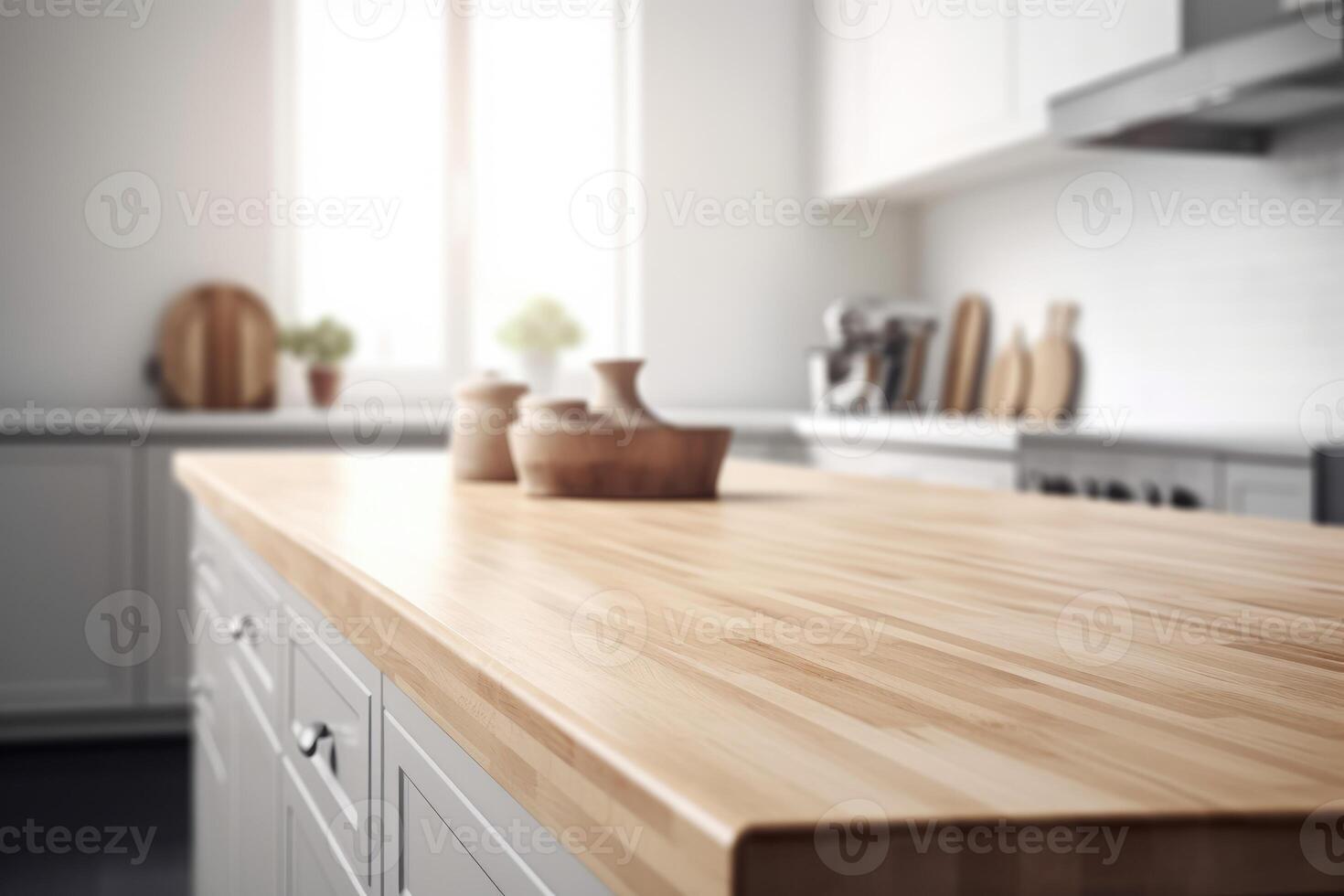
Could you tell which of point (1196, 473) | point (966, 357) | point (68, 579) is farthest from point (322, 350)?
point (1196, 473)

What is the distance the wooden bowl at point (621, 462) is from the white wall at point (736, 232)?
3067 mm

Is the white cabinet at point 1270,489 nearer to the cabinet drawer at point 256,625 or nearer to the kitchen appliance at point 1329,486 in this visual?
the kitchen appliance at point 1329,486

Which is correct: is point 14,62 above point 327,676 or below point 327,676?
above

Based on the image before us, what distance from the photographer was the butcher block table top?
1.07ft

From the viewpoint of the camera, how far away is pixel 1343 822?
334 millimetres

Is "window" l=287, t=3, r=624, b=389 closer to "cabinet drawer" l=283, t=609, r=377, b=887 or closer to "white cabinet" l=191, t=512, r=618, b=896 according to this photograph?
"white cabinet" l=191, t=512, r=618, b=896

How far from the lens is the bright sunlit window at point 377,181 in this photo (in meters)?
4.30

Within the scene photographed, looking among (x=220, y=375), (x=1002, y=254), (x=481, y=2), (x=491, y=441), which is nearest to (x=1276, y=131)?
(x=1002, y=254)

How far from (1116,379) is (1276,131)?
82 cm

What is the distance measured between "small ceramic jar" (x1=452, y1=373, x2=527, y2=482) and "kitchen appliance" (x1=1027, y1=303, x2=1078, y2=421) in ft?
8.05

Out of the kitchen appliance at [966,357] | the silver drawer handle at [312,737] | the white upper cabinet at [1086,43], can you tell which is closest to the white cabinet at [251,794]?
the silver drawer handle at [312,737]

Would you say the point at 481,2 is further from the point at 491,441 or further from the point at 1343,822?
the point at 1343,822

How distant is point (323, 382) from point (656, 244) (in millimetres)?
1274

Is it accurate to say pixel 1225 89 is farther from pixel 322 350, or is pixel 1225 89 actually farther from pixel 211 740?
pixel 322 350
